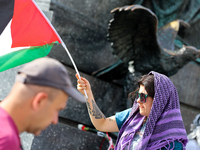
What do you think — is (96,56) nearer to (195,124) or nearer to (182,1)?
(195,124)

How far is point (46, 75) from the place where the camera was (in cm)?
106

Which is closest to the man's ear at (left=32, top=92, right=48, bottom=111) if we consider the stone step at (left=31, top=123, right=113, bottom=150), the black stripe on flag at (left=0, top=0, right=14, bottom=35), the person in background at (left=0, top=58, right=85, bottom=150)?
the person in background at (left=0, top=58, right=85, bottom=150)

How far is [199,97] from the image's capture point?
551cm

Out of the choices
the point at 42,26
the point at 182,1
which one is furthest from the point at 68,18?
the point at 182,1

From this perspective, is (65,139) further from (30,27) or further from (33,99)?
(33,99)

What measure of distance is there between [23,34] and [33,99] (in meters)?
1.56

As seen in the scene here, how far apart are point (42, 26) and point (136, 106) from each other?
111cm

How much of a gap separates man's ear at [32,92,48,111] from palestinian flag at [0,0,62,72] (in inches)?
56.4

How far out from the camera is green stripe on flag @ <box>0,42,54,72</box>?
2422mm

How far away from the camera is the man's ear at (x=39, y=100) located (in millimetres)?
1042

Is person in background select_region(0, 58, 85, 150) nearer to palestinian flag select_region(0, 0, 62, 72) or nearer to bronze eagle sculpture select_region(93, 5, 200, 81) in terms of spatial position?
palestinian flag select_region(0, 0, 62, 72)

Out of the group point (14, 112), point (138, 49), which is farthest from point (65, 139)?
point (14, 112)

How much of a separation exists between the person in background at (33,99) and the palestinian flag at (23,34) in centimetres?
138

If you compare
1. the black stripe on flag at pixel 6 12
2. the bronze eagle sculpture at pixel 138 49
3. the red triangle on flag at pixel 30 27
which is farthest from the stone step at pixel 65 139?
the black stripe on flag at pixel 6 12
